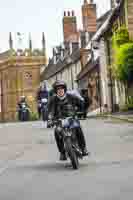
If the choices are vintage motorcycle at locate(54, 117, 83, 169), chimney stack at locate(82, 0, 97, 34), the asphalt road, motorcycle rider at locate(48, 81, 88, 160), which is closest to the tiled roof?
chimney stack at locate(82, 0, 97, 34)

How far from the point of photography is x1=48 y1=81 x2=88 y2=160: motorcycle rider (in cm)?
1184

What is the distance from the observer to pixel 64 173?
1098 centimetres

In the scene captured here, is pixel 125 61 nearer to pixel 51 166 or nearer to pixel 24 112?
pixel 24 112

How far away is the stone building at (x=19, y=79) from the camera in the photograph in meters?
113

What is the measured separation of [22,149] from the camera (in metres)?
16.5

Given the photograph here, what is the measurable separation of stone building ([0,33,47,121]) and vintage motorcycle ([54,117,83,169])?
9900 centimetres

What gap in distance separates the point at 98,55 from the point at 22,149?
149 feet

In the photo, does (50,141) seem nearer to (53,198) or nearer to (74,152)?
(74,152)

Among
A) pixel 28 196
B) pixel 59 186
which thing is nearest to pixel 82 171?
pixel 59 186

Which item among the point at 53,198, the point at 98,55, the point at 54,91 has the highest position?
the point at 98,55

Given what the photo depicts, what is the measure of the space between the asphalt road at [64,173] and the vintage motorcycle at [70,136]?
0.26 meters

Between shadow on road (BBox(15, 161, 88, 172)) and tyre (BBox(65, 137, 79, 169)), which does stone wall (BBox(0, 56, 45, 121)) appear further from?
tyre (BBox(65, 137, 79, 169))

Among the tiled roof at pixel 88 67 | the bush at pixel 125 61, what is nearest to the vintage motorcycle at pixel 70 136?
the bush at pixel 125 61

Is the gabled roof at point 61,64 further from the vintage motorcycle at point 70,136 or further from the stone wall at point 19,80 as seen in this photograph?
the vintage motorcycle at point 70,136
